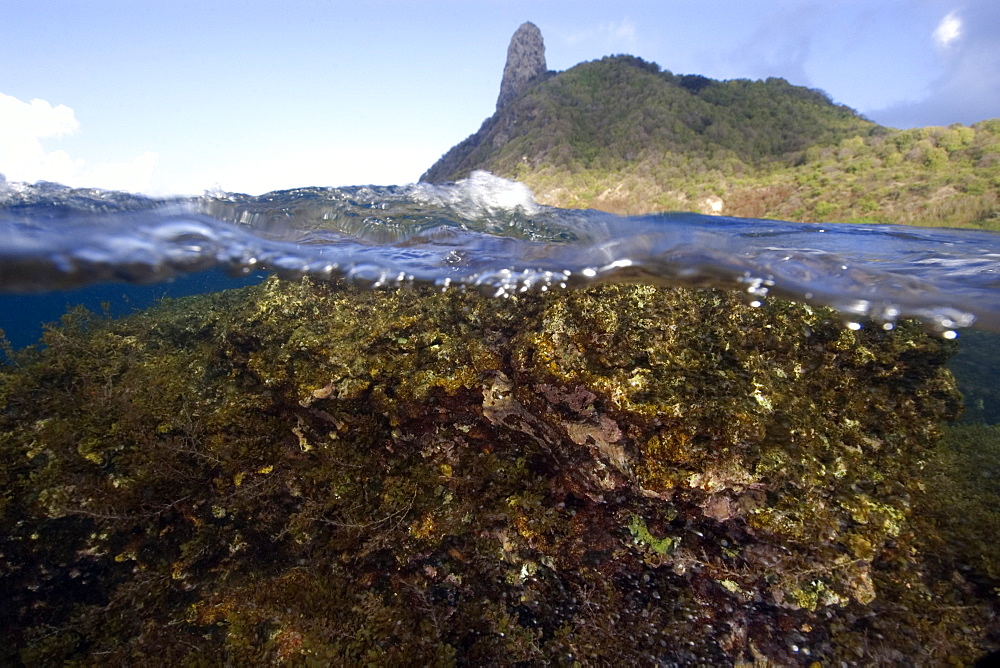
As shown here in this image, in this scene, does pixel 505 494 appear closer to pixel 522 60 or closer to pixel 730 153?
pixel 730 153

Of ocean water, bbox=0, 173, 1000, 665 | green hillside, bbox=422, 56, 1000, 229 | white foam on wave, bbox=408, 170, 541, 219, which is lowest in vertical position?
ocean water, bbox=0, 173, 1000, 665

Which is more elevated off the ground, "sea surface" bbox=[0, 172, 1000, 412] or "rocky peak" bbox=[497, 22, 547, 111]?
"rocky peak" bbox=[497, 22, 547, 111]

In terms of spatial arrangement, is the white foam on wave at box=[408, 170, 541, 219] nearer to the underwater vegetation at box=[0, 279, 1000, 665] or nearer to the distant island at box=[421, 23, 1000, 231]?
the underwater vegetation at box=[0, 279, 1000, 665]

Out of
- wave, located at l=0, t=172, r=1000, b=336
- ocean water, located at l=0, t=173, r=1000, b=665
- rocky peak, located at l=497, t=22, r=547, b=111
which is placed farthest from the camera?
rocky peak, located at l=497, t=22, r=547, b=111

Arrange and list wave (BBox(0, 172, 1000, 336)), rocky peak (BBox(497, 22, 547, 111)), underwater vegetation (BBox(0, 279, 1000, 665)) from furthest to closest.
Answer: rocky peak (BBox(497, 22, 547, 111)) → wave (BBox(0, 172, 1000, 336)) → underwater vegetation (BBox(0, 279, 1000, 665))

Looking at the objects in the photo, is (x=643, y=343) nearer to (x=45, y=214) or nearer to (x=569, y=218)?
(x=569, y=218)

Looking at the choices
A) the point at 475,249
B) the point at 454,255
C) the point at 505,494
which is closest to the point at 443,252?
the point at 454,255

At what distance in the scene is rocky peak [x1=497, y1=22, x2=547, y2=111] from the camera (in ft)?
183

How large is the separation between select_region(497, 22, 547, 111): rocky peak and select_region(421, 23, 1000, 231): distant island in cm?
1659

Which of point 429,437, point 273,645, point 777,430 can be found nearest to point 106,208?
point 429,437

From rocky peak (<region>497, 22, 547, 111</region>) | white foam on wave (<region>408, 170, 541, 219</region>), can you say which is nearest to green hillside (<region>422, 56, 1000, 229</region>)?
white foam on wave (<region>408, 170, 541, 219</region>)

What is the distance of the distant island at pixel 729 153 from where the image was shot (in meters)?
10.4

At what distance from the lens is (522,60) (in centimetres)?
5625

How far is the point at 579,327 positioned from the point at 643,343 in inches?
32.8
